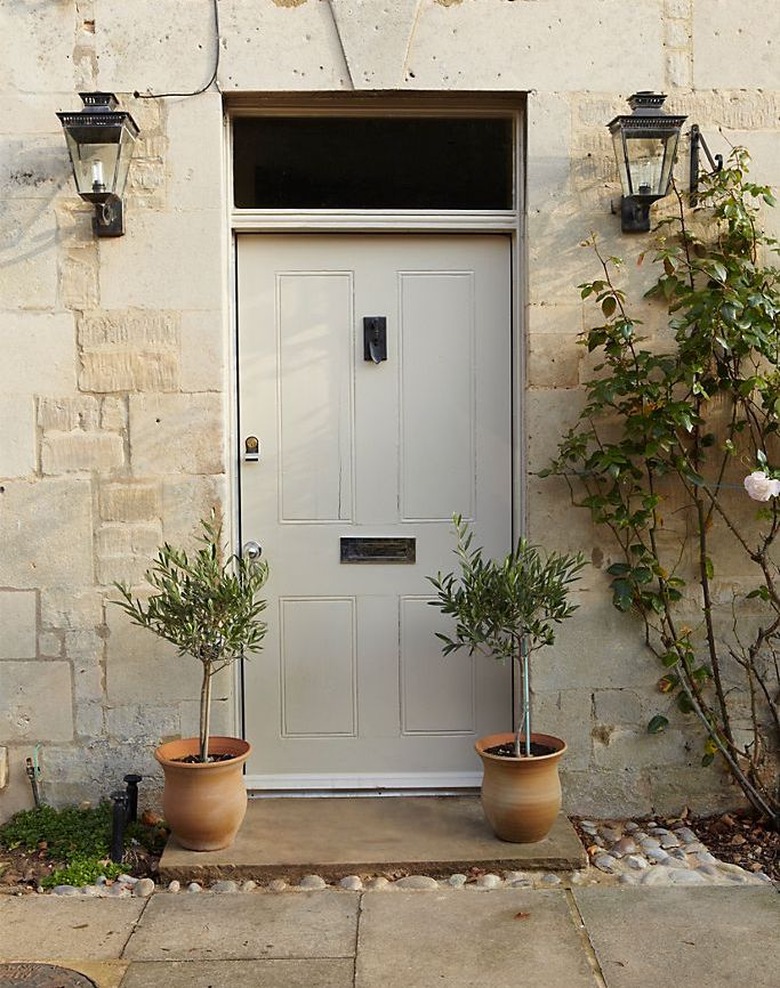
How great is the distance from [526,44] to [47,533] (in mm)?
2643

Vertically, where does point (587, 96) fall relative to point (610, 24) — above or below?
below

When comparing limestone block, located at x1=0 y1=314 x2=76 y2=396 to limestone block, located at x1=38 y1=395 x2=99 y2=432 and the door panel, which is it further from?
the door panel

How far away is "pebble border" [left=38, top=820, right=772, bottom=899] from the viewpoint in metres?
3.63

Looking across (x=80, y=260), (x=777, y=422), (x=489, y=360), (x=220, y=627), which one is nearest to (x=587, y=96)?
(x=489, y=360)

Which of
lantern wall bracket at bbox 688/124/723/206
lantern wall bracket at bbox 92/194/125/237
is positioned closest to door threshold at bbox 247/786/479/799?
lantern wall bracket at bbox 92/194/125/237

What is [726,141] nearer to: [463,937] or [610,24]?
→ [610,24]

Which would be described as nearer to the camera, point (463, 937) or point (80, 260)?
point (463, 937)

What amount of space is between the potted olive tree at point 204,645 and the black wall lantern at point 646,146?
2009mm

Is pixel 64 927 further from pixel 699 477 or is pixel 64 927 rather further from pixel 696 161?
pixel 696 161

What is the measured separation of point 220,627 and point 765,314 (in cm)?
227

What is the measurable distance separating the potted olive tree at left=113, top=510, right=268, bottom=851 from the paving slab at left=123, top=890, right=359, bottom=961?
255 mm

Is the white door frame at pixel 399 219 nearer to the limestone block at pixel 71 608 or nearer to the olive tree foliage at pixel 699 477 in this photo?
the olive tree foliage at pixel 699 477

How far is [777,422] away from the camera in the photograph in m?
4.05

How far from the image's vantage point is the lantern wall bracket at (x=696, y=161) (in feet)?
13.4
